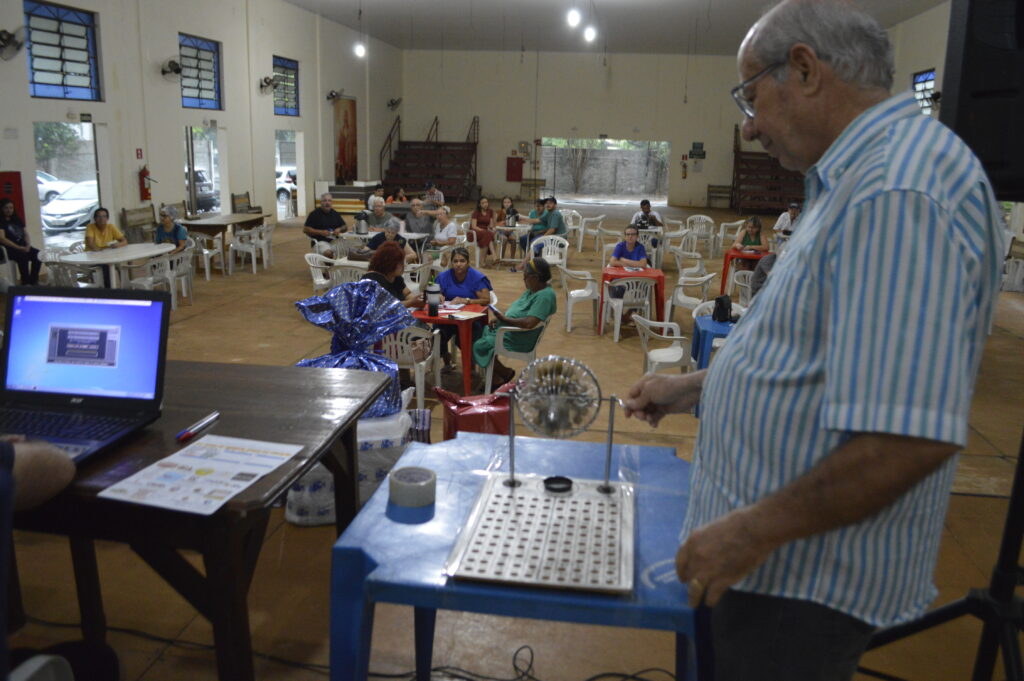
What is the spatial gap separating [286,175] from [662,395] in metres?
18.9

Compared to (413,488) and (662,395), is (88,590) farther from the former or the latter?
(662,395)

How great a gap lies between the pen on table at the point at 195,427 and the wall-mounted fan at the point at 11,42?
367 inches

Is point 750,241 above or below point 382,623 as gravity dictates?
above

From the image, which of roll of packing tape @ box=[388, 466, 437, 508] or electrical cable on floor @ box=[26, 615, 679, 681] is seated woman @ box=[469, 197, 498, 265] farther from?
roll of packing tape @ box=[388, 466, 437, 508]

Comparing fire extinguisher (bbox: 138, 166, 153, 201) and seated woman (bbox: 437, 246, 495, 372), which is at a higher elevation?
fire extinguisher (bbox: 138, 166, 153, 201)

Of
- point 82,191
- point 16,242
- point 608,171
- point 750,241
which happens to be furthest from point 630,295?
point 608,171

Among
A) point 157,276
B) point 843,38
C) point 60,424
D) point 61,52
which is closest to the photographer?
point 843,38

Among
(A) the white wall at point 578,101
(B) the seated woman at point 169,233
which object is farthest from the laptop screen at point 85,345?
(A) the white wall at point 578,101

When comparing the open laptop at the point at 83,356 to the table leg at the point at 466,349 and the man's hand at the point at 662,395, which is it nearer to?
the man's hand at the point at 662,395

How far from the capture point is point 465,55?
22.9 meters

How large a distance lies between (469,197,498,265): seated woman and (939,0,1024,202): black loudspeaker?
972 cm

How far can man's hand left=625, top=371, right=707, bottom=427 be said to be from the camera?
1534 mm

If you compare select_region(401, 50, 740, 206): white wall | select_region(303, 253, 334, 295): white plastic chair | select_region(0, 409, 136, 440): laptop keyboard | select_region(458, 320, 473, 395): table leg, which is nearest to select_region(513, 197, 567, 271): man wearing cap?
select_region(303, 253, 334, 295): white plastic chair

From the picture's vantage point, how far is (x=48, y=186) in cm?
1060
